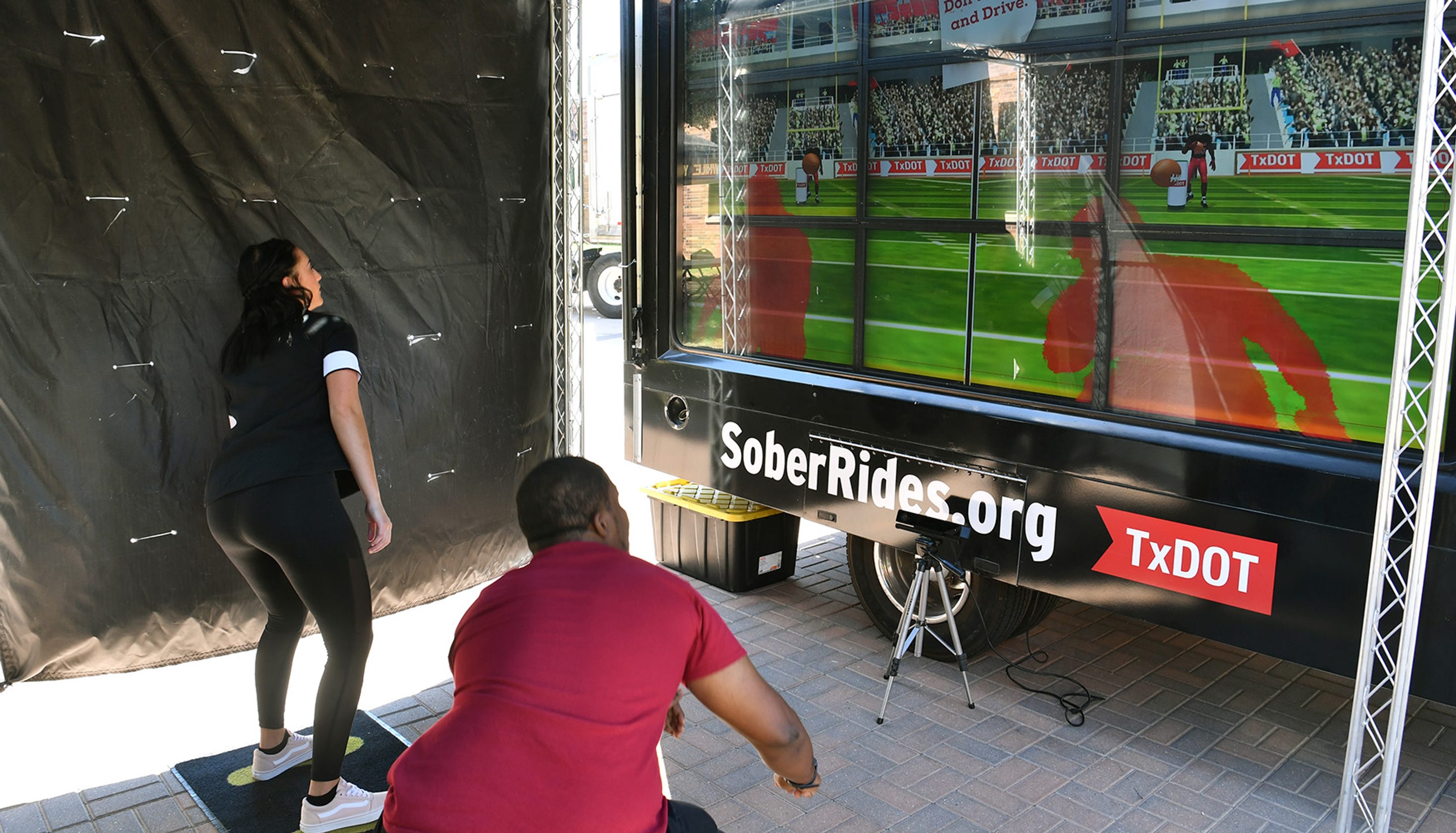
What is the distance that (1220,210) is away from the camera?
341 cm

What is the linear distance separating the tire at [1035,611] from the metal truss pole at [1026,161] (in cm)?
137

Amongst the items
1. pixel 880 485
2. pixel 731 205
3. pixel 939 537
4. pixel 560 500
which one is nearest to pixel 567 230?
pixel 731 205

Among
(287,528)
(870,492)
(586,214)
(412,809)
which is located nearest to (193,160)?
(287,528)

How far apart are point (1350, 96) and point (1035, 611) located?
222 cm

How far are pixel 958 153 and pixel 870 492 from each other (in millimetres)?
1333

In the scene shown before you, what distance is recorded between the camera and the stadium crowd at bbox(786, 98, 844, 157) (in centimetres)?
455

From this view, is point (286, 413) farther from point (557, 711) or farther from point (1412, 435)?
point (1412, 435)

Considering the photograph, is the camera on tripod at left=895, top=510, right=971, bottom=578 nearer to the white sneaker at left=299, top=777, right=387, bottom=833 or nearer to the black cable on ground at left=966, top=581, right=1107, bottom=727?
the black cable on ground at left=966, top=581, right=1107, bottom=727

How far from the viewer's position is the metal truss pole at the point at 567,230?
16.5 ft

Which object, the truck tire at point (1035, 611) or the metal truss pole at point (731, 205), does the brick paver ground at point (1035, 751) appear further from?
the metal truss pole at point (731, 205)

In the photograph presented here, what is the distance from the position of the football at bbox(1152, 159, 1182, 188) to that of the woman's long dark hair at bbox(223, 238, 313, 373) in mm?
2676

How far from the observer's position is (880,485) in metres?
4.32

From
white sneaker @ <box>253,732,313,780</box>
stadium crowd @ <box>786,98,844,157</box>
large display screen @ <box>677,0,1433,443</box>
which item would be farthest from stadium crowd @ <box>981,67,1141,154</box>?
white sneaker @ <box>253,732,313,780</box>

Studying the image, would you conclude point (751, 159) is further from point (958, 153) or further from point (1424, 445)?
point (1424, 445)
